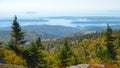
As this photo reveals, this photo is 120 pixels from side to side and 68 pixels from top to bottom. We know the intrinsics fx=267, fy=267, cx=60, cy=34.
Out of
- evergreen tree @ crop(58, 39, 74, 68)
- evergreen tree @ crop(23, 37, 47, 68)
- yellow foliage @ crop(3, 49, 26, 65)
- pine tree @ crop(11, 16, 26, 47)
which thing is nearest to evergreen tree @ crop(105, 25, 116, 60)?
evergreen tree @ crop(58, 39, 74, 68)

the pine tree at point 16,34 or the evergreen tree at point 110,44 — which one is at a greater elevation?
the pine tree at point 16,34

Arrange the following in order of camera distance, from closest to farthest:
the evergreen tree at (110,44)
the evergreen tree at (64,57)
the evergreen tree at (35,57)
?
the evergreen tree at (35,57), the evergreen tree at (64,57), the evergreen tree at (110,44)

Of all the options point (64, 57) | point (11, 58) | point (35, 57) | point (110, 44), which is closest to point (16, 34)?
point (11, 58)

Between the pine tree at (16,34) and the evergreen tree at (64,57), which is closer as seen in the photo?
the evergreen tree at (64,57)

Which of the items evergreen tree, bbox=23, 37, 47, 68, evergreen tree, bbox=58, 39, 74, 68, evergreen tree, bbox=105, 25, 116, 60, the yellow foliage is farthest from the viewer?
evergreen tree, bbox=105, 25, 116, 60

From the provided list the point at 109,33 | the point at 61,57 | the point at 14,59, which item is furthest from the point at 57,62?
the point at 109,33

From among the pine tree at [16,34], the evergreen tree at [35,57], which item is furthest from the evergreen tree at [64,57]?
the pine tree at [16,34]

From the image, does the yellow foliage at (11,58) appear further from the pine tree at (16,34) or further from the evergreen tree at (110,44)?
the evergreen tree at (110,44)

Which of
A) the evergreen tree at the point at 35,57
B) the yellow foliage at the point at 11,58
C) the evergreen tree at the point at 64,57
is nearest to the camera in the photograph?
the evergreen tree at the point at 35,57

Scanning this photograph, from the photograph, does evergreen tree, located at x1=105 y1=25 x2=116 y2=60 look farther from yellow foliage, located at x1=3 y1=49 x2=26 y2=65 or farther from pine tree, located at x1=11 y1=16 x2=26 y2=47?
yellow foliage, located at x1=3 y1=49 x2=26 y2=65
